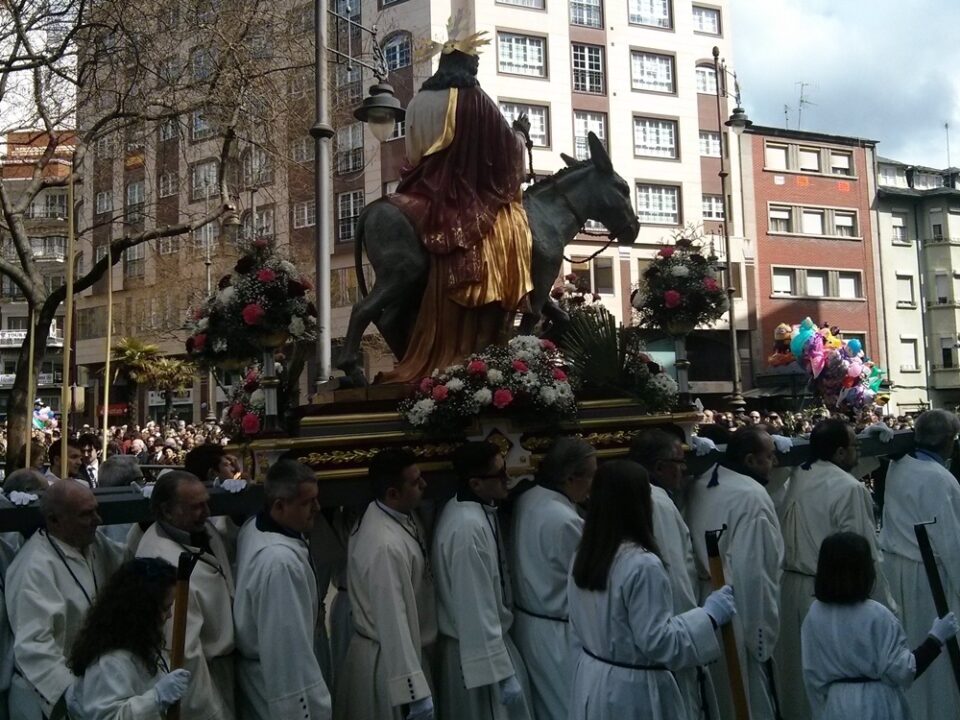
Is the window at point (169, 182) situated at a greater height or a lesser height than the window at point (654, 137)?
lesser

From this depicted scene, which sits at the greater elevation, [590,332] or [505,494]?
[590,332]

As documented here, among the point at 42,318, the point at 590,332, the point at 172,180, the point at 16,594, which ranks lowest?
the point at 16,594

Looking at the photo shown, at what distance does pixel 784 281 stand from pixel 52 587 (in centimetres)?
4280

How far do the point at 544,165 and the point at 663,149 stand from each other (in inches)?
229

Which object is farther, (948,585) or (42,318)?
(42,318)

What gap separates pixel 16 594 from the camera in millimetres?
5266

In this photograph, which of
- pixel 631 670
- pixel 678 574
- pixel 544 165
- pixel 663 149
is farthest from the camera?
pixel 663 149

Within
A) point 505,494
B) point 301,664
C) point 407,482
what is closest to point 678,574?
point 505,494

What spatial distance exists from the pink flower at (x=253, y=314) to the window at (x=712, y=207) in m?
37.4

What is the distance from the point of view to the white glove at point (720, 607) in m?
4.64

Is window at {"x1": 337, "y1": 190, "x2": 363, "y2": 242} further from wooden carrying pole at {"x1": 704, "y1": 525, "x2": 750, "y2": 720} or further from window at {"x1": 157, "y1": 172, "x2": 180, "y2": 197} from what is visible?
wooden carrying pole at {"x1": 704, "y1": 525, "x2": 750, "y2": 720}

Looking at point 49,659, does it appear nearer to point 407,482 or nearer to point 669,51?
point 407,482

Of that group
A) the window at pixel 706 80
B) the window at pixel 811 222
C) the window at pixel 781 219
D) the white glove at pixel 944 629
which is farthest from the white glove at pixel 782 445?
the window at pixel 811 222

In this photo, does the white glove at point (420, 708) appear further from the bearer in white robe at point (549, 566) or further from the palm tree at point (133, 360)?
the palm tree at point (133, 360)
